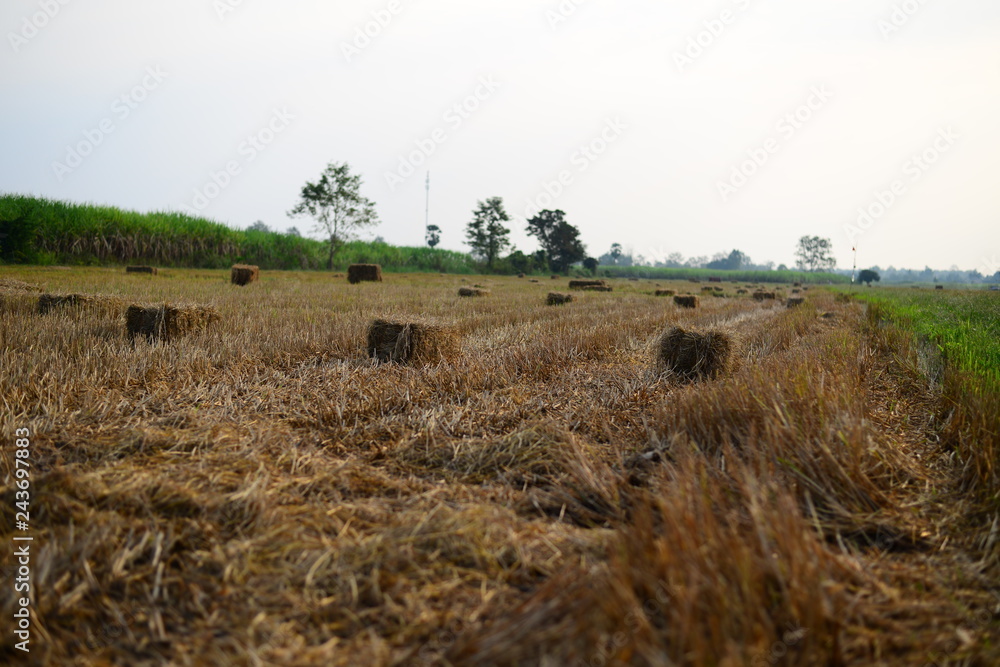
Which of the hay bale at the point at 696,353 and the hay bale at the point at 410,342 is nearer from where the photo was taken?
the hay bale at the point at 696,353

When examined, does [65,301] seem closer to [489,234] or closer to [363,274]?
[363,274]

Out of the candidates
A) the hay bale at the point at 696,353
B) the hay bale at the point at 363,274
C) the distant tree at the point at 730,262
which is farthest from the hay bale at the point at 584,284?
the distant tree at the point at 730,262

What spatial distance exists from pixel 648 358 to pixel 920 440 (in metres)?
3.54

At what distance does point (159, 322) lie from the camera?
6500mm

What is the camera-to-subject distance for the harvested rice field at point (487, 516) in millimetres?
1715

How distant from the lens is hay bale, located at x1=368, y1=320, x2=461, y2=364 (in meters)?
5.98

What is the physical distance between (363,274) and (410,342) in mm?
17372

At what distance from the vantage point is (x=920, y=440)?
12.5 ft

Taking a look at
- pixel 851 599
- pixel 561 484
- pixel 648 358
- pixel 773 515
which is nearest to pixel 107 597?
pixel 561 484

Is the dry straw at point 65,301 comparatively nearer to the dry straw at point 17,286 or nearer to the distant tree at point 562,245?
the dry straw at point 17,286

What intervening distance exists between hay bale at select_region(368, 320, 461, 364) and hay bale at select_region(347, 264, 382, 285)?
1638cm

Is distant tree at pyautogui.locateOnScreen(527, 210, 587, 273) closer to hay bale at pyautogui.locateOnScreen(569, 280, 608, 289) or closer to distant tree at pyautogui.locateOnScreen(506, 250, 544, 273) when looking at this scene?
distant tree at pyautogui.locateOnScreen(506, 250, 544, 273)

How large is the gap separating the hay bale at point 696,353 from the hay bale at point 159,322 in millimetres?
5550

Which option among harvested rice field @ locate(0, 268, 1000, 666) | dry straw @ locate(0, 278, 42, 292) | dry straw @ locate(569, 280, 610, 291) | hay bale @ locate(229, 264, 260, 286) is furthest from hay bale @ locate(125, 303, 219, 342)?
dry straw @ locate(569, 280, 610, 291)
